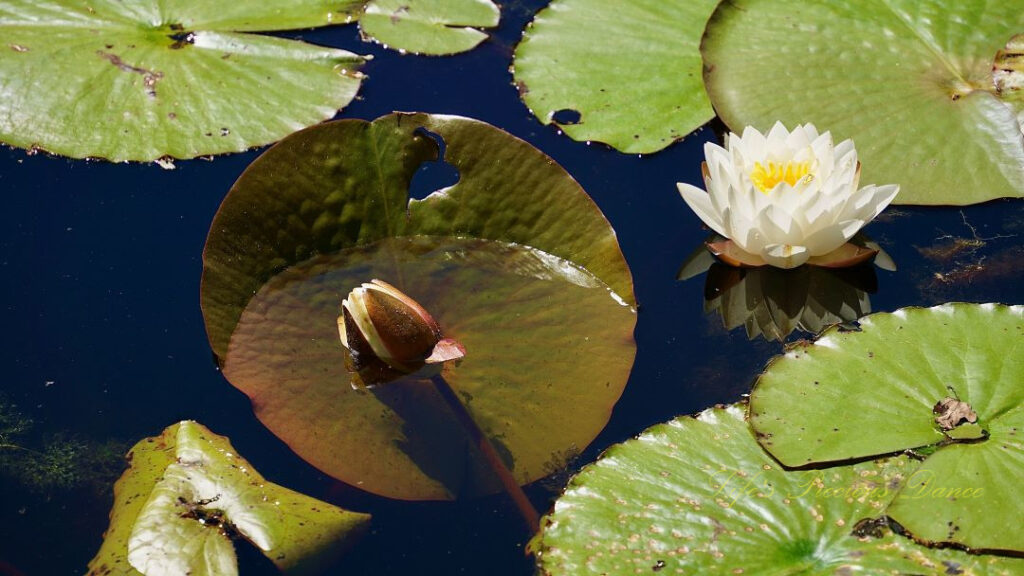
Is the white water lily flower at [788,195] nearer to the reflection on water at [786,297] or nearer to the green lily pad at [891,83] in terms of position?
the reflection on water at [786,297]

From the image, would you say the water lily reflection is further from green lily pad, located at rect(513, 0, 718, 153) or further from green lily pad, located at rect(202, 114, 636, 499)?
green lily pad, located at rect(513, 0, 718, 153)

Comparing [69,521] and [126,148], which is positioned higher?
[126,148]

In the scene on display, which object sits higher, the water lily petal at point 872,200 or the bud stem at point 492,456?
the water lily petal at point 872,200

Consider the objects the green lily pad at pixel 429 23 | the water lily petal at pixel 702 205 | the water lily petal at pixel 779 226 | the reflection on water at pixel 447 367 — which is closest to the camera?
the reflection on water at pixel 447 367

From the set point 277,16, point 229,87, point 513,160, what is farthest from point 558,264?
point 277,16

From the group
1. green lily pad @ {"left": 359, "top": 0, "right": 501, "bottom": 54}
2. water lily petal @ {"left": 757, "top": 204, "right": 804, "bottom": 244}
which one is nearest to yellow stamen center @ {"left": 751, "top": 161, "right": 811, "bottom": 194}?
water lily petal @ {"left": 757, "top": 204, "right": 804, "bottom": 244}

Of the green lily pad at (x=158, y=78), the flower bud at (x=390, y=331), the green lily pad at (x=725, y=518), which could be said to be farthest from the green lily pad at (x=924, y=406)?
the green lily pad at (x=158, y=78)

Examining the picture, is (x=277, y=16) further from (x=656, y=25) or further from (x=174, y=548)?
(x=174, y=548)

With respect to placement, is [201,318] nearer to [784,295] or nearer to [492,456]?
[492,456]
